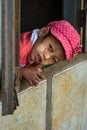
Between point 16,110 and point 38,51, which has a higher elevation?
point 38,51

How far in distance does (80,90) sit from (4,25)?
1444mm

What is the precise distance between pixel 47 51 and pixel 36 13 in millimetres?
1579

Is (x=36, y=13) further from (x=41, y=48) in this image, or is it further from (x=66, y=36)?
(x=41, y=48)

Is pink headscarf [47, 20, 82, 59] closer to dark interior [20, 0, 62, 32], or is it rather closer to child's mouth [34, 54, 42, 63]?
child's mouth [34, 54, 42, 63]

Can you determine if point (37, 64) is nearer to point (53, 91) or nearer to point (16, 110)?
point (16, 110)

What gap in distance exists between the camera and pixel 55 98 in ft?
8.08

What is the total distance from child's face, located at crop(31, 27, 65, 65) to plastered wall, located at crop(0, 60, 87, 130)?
14cm

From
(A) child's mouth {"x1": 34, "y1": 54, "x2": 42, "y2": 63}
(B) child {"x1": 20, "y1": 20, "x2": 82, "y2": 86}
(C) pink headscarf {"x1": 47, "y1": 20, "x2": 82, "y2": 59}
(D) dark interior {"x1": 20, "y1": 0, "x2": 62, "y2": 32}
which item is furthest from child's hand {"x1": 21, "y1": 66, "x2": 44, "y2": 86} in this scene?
(D) dark interior {"x1": 20, "y1": 0, "x2": 62, "y2": 32}

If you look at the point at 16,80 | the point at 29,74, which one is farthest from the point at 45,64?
the point at 16,80

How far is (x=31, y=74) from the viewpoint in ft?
6.40

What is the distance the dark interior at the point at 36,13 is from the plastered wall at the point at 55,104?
2.59 ft

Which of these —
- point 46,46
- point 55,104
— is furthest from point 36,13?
point 46,46

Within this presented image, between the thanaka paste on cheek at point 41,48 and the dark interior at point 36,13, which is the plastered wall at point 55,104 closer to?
the thanaka paste on cheek at point 41,48

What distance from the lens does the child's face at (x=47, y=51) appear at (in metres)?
2.12
